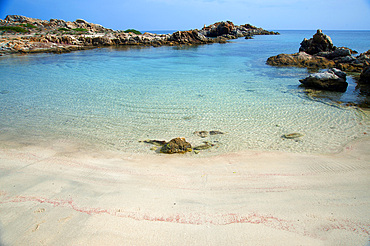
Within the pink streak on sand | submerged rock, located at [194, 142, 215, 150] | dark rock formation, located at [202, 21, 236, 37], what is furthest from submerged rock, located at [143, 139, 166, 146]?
dark rock formation, located at [202, 21, 236, 37]

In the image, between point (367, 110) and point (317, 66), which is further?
point (317, 66)

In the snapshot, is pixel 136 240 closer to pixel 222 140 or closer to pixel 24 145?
pixel 222 140

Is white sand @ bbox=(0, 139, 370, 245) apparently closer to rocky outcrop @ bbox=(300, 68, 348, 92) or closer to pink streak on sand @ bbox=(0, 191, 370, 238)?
pink streak on sand @ bbox=(0, 191, 370, 238)

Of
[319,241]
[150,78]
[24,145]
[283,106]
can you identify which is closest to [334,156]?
[319,241]

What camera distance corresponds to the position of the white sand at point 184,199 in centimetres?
326

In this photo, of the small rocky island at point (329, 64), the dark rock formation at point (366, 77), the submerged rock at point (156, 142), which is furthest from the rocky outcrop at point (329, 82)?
the submerged rock at point (156, 142)

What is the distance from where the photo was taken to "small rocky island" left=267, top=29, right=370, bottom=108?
1341 cm

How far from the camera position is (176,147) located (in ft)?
21.0

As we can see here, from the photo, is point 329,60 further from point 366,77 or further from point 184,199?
point 184,199

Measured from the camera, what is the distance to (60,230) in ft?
10.9

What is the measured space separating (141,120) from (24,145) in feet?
12.7

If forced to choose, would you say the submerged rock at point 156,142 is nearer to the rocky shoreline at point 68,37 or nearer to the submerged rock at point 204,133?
the submerged rock at point 204,133

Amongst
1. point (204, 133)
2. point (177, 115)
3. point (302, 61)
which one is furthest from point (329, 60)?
point (204, 133)

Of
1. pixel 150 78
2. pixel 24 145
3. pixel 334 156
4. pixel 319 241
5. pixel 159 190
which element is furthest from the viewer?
pixel 150 78
